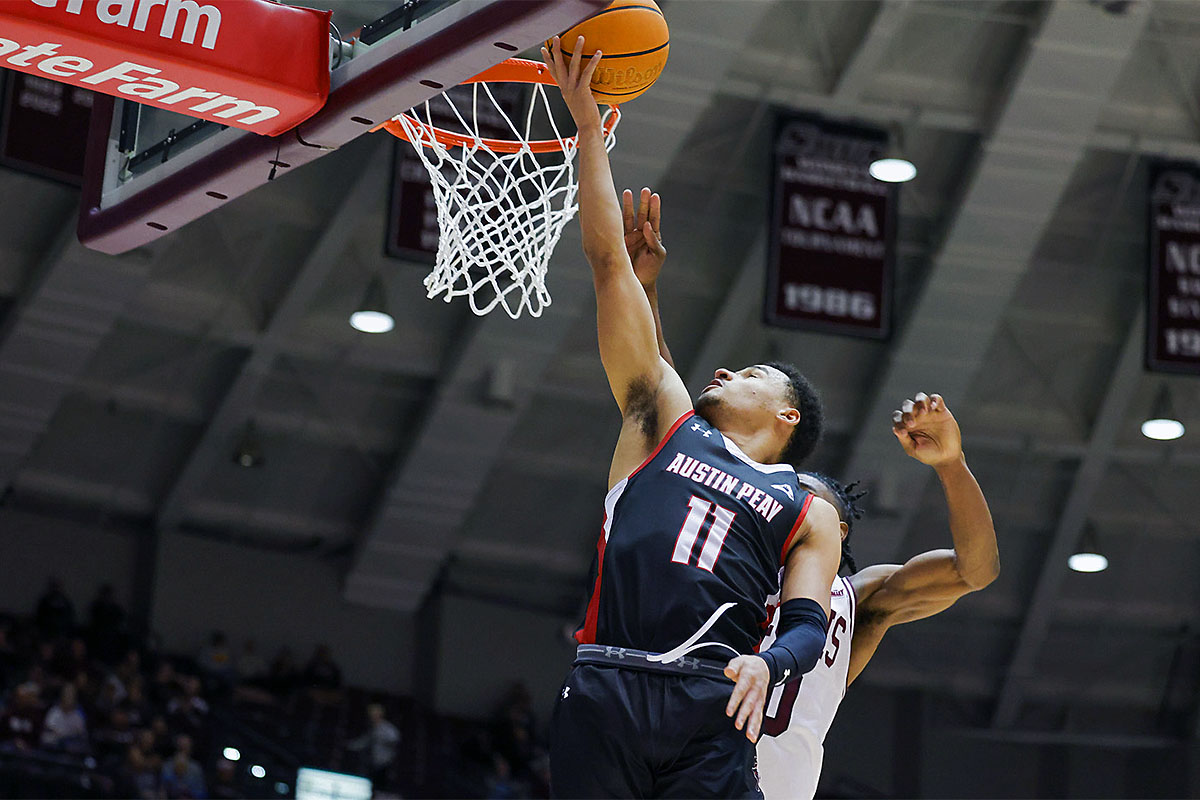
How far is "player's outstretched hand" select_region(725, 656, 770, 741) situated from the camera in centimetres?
402

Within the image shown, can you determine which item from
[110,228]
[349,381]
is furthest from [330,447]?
[110,228]

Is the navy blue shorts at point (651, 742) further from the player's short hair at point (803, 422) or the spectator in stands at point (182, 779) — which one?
the spectator in stands at point (182, 779)

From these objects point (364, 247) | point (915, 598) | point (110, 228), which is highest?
point (364, 247)

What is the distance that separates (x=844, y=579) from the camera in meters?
5.67

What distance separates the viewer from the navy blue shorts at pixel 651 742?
13.9 ft

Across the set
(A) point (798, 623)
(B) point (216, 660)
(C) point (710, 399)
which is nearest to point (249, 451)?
(B) point (216, 660)

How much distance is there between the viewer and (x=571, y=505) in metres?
21.9

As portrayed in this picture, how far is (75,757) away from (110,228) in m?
9.42

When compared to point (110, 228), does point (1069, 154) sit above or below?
above

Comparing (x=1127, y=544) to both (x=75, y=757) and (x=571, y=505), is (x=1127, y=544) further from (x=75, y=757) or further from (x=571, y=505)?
(x=75, y=757)

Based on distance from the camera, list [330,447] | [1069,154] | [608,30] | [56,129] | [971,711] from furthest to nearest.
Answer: [971,711] < [330,447] < [1069,154] < [56,129] < [608,30]

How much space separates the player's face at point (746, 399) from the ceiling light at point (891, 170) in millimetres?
10928

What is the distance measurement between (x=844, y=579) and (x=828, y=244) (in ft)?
32.4

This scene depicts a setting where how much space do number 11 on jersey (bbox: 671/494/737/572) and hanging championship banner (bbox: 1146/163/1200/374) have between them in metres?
11.5
